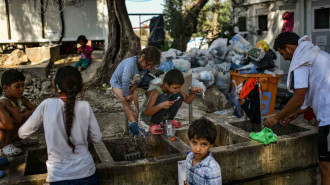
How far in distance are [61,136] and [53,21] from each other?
37.2 feet

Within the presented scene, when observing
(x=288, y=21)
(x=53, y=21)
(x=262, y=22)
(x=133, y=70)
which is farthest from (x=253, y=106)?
(x=53, y=21)

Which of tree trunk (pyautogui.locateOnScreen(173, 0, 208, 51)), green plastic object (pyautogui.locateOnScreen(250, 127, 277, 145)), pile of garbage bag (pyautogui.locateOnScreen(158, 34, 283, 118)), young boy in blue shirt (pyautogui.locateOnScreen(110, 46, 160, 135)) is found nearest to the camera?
green plastic object (pyautogui.locateOnScreen(250, 127, 277, 145))

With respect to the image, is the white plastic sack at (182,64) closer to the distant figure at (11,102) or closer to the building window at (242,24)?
the distant figure at (11,102)

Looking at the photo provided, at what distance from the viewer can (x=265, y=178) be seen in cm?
362

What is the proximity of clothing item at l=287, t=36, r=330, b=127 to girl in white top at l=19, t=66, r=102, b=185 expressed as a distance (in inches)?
80.7

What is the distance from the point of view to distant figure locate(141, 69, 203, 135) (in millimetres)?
3965

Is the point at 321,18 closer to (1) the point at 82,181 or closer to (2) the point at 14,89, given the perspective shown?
(2) the point at 14,89

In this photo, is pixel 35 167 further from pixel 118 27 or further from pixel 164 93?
pixel 118 27

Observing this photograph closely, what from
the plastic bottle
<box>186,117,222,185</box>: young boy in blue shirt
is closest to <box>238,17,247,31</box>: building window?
the plastic bottle

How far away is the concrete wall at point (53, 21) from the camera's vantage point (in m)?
12.6

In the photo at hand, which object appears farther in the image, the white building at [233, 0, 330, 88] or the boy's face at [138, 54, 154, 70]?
the white building at [233, 0, 330, 88]

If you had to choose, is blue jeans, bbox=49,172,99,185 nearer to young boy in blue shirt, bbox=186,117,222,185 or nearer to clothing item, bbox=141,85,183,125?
young boy in blue shirt, bbox=186,117,222,185

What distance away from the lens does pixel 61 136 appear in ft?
8.02

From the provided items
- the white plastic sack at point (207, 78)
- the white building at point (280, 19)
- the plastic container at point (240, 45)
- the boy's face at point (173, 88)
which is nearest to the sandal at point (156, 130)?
the boy's face at point (173, 88)
